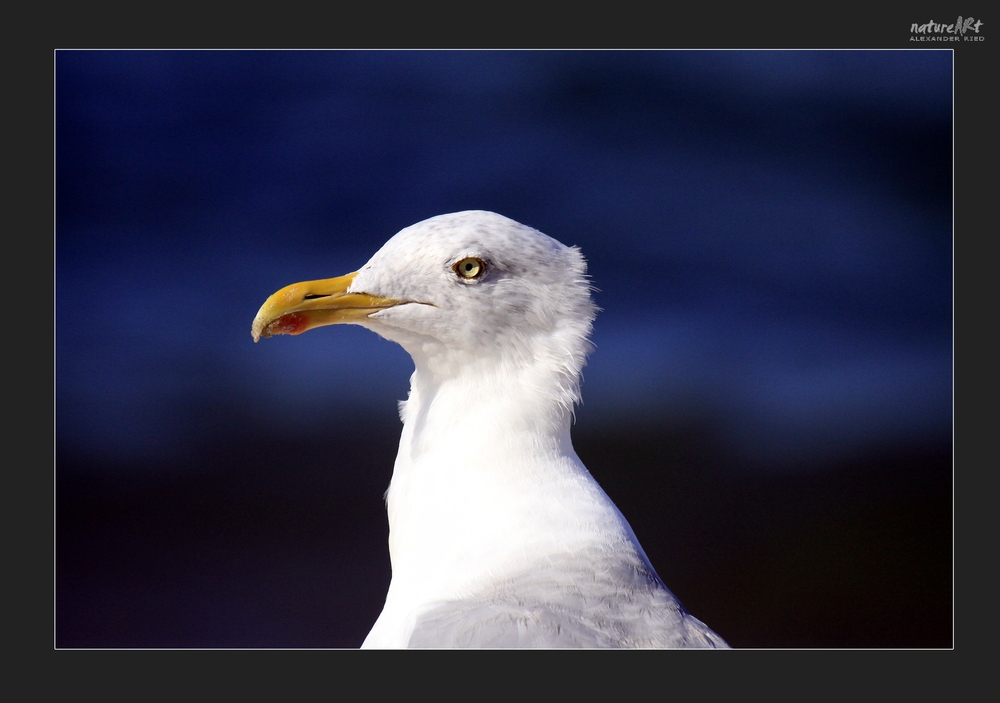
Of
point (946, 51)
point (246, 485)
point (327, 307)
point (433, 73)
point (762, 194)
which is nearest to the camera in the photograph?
point (327, 307)

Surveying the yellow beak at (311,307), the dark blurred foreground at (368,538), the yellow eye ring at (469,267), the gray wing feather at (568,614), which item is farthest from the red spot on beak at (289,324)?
the dark blurred foreground at (368,538)

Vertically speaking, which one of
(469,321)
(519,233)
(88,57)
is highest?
(88,57)

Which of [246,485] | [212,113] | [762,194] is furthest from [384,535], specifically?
[762,194]

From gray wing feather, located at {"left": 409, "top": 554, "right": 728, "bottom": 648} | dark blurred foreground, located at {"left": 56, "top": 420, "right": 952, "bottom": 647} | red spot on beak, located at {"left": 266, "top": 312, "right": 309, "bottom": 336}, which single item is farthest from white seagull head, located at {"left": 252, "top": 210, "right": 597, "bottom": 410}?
dark blurred foreground, located at {"left": 56, "top": 420, "right": 952, "bottom": 647}

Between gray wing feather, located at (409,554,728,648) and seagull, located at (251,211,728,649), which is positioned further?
seagull, located at (251,211,728,649)

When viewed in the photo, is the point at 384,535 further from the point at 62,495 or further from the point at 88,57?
the point at 88,57

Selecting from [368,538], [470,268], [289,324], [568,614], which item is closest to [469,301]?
[470,268]

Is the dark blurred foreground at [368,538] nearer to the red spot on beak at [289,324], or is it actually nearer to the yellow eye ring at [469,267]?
the red spot on beak at [289,324]

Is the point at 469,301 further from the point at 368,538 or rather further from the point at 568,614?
the point at 368,538
